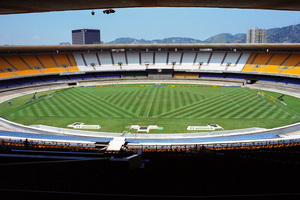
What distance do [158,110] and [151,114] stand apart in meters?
2.19

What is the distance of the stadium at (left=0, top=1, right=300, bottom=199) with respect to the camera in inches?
320

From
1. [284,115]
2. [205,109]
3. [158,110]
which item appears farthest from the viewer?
[205,109]

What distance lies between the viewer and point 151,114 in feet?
102

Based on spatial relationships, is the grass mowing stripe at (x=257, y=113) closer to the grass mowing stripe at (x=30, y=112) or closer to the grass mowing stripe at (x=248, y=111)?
the grass mowing stripe at (x=248, y=111)

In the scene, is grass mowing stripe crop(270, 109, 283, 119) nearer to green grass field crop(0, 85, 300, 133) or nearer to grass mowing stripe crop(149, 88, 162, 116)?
green grass field crop(0, 85, 300, 133)

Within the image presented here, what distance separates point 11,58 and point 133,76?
29.9 meters

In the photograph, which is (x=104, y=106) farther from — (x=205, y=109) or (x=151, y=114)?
(x=205, y=109)

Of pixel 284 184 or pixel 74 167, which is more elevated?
pixel 74 167

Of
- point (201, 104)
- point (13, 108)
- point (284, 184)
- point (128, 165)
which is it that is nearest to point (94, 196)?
point (128, 165)

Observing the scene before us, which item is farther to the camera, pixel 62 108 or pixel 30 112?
pixel 62 108

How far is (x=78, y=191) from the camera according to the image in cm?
677

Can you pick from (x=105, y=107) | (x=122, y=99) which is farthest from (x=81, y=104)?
(x=122, y=99)

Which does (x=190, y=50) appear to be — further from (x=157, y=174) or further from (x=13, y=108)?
(x=157, y=174)

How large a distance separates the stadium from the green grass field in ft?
0.48
